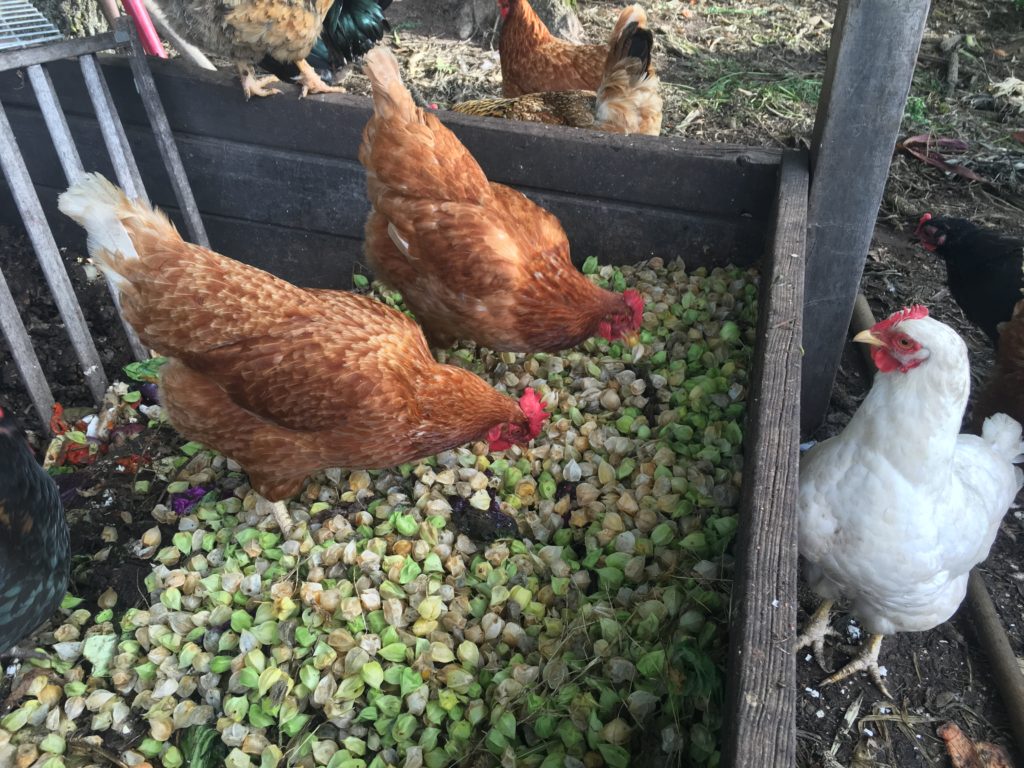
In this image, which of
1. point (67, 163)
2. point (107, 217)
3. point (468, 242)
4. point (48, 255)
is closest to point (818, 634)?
point (468, 242)

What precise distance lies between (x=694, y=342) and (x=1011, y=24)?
4.99 m

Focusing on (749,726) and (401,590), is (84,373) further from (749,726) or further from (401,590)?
(749,726)

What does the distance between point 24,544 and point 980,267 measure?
334cm

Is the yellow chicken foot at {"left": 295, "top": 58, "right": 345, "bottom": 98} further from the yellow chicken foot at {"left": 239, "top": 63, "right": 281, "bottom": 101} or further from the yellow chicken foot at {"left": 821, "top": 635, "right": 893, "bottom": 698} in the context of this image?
the yellow chicken foot at {"left": 821, "top": 635, "right": 893, "bottom": 698}

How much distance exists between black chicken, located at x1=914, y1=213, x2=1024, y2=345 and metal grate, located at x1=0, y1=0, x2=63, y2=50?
11.8 ft

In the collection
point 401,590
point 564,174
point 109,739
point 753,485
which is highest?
point 564,174

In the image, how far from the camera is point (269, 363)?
5.94ft

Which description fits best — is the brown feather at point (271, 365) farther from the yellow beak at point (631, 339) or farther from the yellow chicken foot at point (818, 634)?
the yellow chicken foot at point (818, 634)

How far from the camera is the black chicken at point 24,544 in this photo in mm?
1616

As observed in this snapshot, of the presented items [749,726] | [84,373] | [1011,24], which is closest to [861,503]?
[749,726]

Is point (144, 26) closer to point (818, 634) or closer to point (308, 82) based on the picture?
point (308, 82)

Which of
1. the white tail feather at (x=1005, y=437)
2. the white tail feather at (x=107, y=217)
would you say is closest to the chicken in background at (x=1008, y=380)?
the white tail feather at (x=1005, y=437)

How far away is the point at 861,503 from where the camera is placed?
1.58 metres

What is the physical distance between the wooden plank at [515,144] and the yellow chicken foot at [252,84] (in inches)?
1.6
